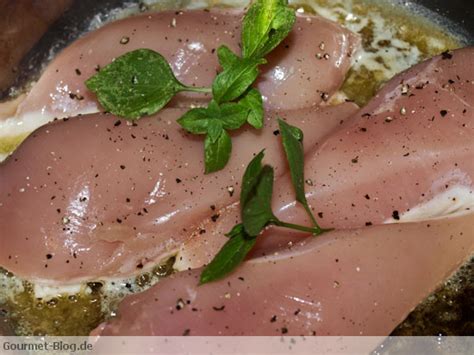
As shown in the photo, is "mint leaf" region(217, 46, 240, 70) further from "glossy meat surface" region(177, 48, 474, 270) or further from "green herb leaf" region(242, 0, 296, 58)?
"glossy meat surface" region(177, 48, 474, 270)

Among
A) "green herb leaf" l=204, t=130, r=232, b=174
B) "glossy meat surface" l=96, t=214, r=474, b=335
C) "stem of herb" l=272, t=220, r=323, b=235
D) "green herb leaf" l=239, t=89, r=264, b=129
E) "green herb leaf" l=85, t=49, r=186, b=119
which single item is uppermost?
"green herb leaf" l=85, t=49, r=186, b=119

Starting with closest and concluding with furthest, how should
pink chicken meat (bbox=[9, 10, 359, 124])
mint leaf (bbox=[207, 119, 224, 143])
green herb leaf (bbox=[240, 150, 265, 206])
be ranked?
green herb leaf (bbox=[240, 150, 265, 206])
mint leaf (bbox=[207, 119, 224, 143])
pink chicken meat (bbox=[9, 10, 359, 124])

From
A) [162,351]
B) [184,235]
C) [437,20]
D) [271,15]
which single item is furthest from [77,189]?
[437,20]

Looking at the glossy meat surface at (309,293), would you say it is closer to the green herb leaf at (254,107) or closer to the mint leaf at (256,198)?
the mint leaf at (256,198)

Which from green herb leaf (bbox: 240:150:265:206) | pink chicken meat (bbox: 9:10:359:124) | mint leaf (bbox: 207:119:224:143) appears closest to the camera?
green herb leaf (bbox: 240:150:265:206)

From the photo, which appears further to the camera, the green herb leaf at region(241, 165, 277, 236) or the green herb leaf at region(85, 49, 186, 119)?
the green herb leaf at region(85, 49, 186, 119)

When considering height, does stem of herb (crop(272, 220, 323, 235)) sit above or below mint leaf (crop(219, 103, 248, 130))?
below

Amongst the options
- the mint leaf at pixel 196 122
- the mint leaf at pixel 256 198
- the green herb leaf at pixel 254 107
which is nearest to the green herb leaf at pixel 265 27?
the green herb leaf at pixel 254 107

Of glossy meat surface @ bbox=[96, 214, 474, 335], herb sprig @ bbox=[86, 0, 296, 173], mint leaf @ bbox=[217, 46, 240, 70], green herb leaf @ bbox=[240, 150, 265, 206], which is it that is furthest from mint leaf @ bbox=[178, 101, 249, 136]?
glossy meat surface @ bbox=[96, 214, 474, 335]
